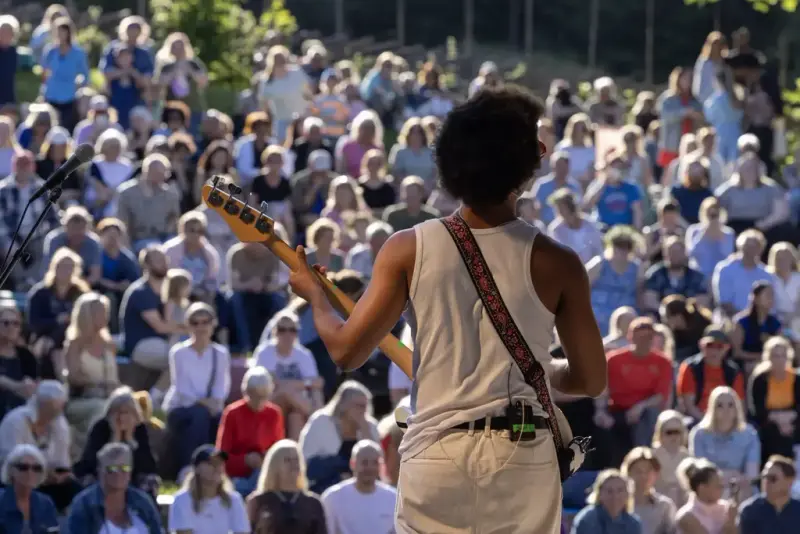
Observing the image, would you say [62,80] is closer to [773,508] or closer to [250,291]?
[250,291]

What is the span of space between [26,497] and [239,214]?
Answer: 539 centimetres

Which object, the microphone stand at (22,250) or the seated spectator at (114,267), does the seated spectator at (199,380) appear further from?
the microphone stand at (22,250)

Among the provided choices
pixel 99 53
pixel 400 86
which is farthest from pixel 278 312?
pixel 99 53

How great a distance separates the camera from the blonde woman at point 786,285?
1454 cm

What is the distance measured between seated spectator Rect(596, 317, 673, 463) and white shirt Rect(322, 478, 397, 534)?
231cm

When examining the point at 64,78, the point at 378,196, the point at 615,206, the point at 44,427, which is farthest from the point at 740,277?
the point at 64,78

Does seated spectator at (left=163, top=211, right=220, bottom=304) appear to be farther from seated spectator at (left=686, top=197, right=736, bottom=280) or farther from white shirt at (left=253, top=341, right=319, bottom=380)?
seated spectator at (left=686, top=197, right=736, bottom=280)

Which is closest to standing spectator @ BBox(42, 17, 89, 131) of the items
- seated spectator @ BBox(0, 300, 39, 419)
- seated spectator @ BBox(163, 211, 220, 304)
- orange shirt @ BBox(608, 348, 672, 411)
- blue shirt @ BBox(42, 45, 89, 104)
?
blue shirt @ BBox(42, 45, 89, 104)

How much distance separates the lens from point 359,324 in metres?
4.48

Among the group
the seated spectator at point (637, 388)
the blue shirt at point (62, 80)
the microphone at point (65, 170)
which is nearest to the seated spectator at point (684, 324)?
the seated spectator at point (637, 388)

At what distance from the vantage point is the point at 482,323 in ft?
14.5

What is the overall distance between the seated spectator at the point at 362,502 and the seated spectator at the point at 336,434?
2.13 ft

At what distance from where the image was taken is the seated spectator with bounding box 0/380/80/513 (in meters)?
10.9

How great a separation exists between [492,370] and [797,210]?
44.7 ft
